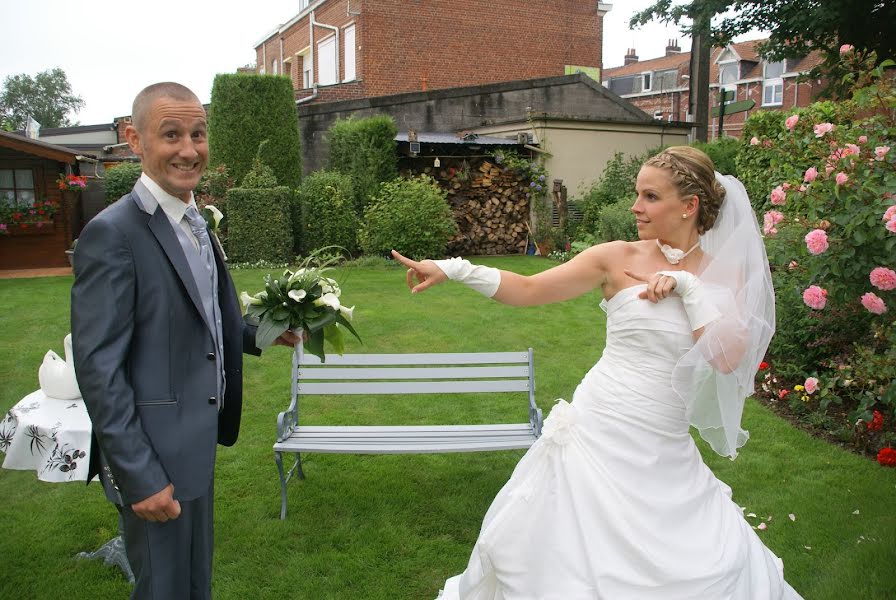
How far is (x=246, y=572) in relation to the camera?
4062mm

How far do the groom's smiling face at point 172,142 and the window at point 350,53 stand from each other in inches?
910

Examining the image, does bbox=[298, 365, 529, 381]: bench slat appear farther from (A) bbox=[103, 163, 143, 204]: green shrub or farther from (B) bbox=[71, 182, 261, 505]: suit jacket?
(A) bbox=[103, 163, 143, 204]: green shrub

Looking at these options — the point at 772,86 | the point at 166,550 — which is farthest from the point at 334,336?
the point at 772,86

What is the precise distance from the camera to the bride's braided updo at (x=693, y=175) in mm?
2945

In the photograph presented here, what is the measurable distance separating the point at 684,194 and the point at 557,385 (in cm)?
442

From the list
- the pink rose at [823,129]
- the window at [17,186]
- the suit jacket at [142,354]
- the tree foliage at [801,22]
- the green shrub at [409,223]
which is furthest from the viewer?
the window at [17,186]

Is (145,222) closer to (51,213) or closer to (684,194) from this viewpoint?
(684,194)

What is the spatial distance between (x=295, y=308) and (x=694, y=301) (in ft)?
5.60

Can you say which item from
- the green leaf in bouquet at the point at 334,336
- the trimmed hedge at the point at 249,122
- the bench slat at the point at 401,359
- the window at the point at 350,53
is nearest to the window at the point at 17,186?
the trimmed hedge at the point at 249,122

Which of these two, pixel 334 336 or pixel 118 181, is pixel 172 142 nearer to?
pixel 334 336

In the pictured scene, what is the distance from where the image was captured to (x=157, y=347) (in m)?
2.41

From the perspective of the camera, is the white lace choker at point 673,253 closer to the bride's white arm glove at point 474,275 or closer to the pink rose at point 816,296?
the bride's white arm glove at point 474,275

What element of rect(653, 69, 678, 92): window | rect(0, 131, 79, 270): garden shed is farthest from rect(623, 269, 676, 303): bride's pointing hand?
rect(653, 69, 678, 92): window

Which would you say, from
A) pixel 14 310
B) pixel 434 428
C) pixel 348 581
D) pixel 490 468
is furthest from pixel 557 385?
pixel 14 310
